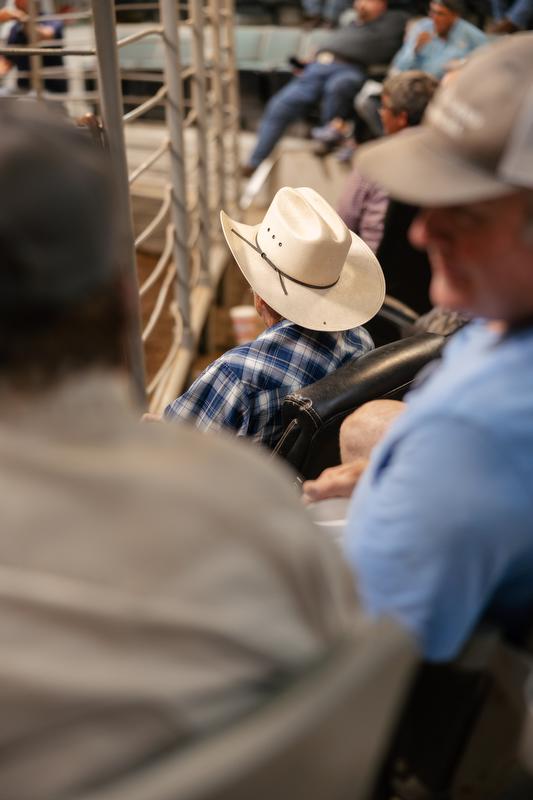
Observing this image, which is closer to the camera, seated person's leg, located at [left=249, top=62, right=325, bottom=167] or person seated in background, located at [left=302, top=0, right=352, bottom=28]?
seated person's leg, located at [left=249, top=62, right=325, bottom=167]

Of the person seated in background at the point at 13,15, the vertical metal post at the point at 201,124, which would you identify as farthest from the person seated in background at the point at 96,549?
the vertical metal post at the point at 201,124

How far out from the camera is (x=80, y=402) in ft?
1.80

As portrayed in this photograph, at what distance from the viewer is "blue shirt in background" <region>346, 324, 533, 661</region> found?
0.69 metres

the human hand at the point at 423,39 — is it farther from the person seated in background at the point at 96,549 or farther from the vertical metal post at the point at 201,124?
the person seated in background at the point at 96,549

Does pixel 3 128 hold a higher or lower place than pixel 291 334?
higher

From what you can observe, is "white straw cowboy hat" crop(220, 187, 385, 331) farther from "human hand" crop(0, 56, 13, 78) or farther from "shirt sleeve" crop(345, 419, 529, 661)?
"human hand" crop(0, 56, 13, 78)

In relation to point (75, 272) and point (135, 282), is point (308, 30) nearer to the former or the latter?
point (135, 282)

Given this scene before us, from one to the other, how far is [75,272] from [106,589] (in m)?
0.23

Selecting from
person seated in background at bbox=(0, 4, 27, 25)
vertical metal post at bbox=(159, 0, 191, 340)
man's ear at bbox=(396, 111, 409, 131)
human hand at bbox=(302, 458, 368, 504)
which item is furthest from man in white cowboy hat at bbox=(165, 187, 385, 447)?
person seated in background at bbox=(0, 4, 27, 25)

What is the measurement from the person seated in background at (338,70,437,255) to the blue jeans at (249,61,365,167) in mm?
2733

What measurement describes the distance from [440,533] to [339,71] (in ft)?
16.7

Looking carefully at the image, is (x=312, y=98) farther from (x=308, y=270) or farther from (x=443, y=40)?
(x=308, y=270)

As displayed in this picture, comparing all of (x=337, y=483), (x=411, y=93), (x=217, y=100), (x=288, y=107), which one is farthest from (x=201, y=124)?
(x=337, y=483)

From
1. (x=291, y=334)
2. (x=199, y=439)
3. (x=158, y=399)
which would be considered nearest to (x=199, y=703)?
(x=199, y=439)
